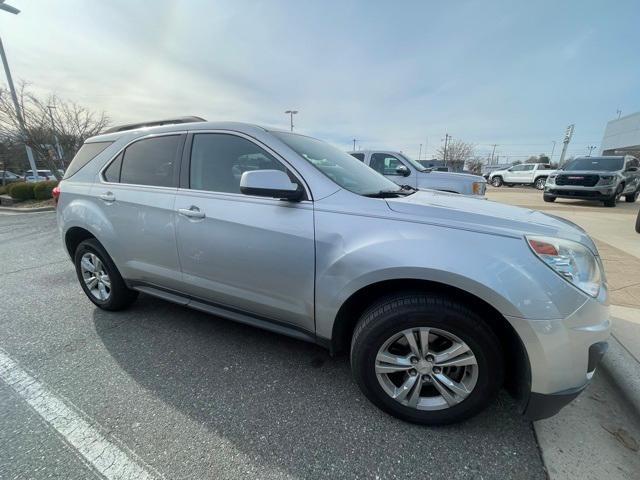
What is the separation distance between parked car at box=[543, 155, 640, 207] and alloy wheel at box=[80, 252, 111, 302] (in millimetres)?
13803

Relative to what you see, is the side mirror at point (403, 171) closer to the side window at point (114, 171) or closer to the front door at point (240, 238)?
the front door at point (240, 238)

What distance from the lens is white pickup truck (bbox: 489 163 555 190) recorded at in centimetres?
2250

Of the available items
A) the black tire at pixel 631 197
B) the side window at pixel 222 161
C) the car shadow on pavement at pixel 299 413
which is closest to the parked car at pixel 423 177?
the side window at pixel 222 161

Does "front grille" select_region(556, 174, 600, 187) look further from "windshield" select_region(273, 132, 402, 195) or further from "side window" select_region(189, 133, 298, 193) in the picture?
"side window" select_region(189, 133, 298, 193)

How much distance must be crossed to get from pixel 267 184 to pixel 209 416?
57.2 inches

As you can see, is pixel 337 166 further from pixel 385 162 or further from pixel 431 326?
pixel 385 162

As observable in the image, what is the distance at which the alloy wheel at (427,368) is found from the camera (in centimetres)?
169

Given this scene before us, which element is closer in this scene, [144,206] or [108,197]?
[144,206]

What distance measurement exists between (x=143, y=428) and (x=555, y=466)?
2.25 m

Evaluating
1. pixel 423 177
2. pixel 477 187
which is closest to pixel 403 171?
pixel 423 177

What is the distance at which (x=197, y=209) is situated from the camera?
89.9 inches

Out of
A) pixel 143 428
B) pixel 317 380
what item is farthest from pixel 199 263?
pixel 317 380

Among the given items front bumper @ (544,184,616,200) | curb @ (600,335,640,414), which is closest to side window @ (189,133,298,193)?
curb @ (600,335,640,414)

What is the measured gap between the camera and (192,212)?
7.50ft
